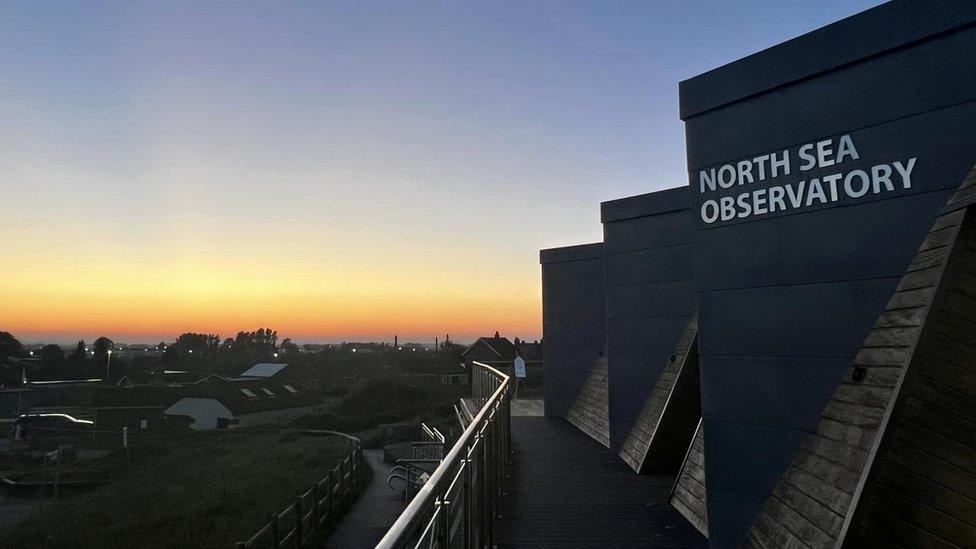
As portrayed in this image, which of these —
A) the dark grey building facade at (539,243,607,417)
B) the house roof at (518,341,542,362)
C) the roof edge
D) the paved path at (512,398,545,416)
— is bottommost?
the paved path at (512,398,545,416)

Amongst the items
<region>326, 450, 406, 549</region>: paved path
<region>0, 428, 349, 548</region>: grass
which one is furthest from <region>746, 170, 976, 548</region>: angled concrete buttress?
<region>0, 428, 349, 548</region>: grass

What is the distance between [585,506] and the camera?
833 centimetres

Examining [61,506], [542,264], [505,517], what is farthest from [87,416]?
[505,517]

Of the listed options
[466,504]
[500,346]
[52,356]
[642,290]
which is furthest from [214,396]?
[52,356]

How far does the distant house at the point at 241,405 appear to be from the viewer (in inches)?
2128

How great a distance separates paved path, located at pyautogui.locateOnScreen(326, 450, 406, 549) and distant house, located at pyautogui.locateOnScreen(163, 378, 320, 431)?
32805 mm

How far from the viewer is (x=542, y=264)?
72.5 ft

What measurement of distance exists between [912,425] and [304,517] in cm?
1848

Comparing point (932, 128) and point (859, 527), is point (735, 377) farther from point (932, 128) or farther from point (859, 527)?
point (932, 128)

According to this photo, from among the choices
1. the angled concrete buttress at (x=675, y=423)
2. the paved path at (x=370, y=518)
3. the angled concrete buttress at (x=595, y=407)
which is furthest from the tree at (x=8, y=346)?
the angled concrete buttress at (x=675, y=423)

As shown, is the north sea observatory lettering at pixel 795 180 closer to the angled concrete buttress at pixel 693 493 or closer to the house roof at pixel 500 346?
the angled concrete buttress at pixel 693 493

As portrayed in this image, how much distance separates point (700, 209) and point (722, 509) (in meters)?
3.72

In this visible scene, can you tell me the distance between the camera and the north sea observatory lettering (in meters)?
5.88

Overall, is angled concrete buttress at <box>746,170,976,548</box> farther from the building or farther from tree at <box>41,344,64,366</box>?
tree at <box>41,344,64,366</box>
